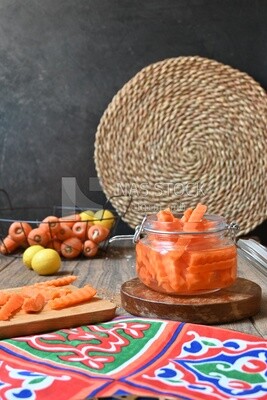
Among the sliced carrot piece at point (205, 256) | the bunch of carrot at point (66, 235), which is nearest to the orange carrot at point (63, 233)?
the bunch of carrot at point (66, 235)

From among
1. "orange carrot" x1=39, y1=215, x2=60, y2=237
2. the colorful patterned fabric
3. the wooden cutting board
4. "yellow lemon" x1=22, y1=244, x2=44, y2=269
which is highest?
the colorful patterned fabric

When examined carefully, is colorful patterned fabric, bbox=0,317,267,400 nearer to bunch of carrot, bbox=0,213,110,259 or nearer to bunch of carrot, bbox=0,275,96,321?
bunch of carrot, bbox=0,275,96,321

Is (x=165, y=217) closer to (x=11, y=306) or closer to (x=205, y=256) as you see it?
(x=205, y=256)

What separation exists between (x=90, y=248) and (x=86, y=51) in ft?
3.38

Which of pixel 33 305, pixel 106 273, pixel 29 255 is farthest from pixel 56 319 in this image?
pixel 29 255

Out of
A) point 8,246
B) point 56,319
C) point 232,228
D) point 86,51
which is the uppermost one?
point 86,51

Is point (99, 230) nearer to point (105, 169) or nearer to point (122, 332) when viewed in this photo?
point (105, 169)

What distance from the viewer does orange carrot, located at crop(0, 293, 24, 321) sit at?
4.03 ft

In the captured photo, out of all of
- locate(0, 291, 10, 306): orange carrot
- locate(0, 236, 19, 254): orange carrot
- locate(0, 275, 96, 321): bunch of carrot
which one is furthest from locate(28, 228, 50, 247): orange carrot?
locate(0, 291, 10, 306): orange carrot

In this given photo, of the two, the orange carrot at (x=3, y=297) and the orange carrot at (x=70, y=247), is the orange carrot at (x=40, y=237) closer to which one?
the orange carrot at (x=70, y=247)

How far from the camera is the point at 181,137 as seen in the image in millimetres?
2684

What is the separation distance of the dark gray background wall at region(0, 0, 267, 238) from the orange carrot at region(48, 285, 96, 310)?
1460 mm

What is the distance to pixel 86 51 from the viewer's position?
2736 millimetres

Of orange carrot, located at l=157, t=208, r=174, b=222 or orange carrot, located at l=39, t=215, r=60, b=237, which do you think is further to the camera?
orange carrot, located at l=39, t=215, r=60, b=237
